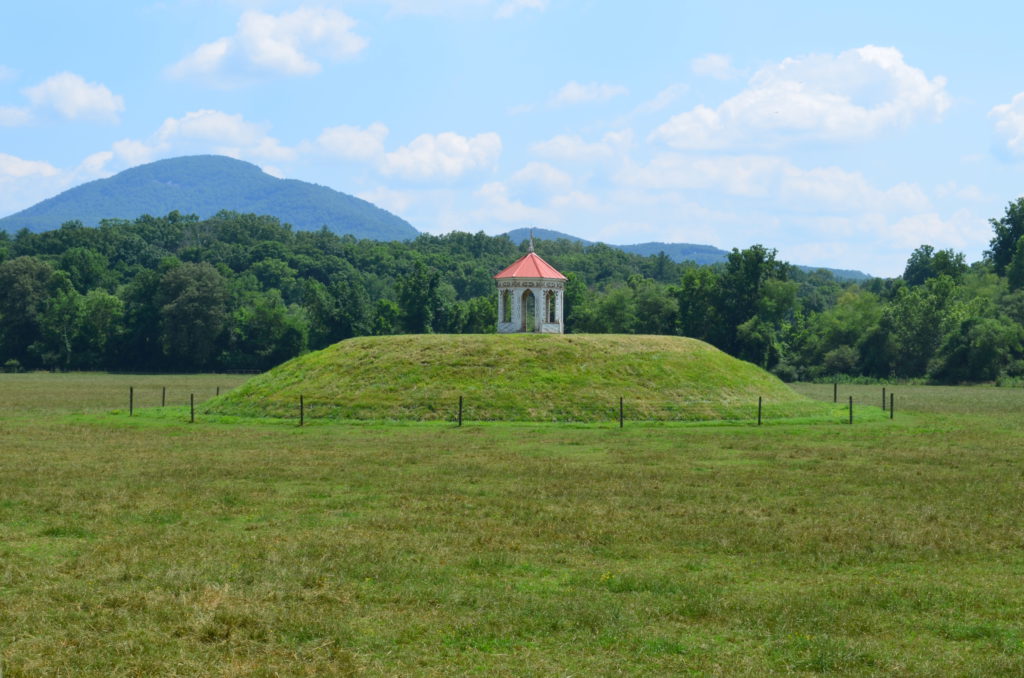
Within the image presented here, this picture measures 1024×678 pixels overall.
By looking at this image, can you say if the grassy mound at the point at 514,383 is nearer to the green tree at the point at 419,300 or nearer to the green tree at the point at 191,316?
the green tree at the point at 419,300

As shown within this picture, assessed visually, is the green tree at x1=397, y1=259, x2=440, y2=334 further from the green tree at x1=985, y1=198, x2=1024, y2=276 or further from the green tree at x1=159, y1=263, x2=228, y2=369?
the green tree at x1=985, y1=198, x2=1024, y2=276

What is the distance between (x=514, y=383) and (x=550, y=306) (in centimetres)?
1435

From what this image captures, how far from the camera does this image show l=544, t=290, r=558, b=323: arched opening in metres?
66.1

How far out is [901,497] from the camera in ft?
86.7

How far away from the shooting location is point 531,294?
64938 mm

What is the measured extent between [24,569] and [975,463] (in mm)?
30839

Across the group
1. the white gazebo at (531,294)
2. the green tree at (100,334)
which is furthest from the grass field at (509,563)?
the green tree at (100,334)

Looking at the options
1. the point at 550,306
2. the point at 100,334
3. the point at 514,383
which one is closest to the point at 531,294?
the point at 550,306

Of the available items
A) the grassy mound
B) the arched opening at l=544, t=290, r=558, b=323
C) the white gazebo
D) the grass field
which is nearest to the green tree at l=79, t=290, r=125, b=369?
the grassy mound

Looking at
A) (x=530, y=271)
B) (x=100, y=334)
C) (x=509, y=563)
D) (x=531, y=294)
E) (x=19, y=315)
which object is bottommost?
(x=509, y=563)

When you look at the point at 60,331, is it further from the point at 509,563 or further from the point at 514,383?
the point at 509,563

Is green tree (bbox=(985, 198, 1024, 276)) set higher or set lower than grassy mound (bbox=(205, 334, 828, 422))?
higher

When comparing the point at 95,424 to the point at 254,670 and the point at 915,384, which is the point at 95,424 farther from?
the point at 915,384

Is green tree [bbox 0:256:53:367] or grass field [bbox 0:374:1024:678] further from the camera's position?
green tree [bbox 0:256:53:367]
